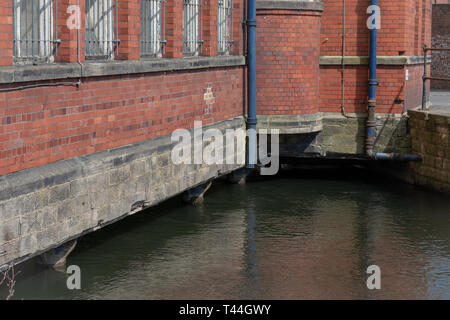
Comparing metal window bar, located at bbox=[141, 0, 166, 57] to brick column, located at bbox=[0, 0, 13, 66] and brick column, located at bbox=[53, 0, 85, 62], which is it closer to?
brick column, located at bbox=[53, 0, 85, 62]

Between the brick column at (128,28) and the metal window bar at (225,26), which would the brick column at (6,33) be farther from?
the metal window bar at (225,26)

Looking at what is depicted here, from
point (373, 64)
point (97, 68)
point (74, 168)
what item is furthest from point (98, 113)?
point (373, 64)

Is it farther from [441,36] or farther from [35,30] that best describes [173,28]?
[441,36]

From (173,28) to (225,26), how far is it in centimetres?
244

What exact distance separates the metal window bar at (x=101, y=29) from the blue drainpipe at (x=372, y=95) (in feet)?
18.7

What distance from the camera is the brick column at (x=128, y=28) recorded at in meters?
10.1

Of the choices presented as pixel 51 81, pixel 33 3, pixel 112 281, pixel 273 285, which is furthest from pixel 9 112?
pixel 273 285

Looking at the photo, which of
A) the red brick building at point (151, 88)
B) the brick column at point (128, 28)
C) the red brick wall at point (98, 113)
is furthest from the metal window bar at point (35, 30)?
the brick column at point (128, 28)

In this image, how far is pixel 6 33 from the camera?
25.3ft

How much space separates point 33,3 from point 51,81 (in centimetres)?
89

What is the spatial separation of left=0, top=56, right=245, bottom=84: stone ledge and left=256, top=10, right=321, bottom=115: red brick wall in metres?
1.39

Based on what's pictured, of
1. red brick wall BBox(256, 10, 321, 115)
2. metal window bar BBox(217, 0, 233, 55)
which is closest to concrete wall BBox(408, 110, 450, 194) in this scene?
red brick wall BBox(256, 10, 321, 115)

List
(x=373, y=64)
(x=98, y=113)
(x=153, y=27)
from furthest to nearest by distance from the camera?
(x=373, y=64) < (x=153, y=27) < (x=98, y=113)
